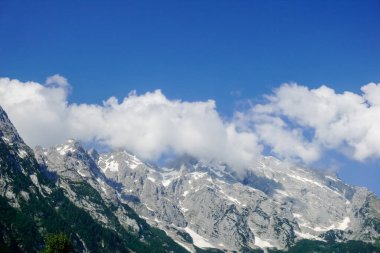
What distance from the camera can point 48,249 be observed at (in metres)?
138

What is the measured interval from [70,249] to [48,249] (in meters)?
6.68

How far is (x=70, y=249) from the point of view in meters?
142
